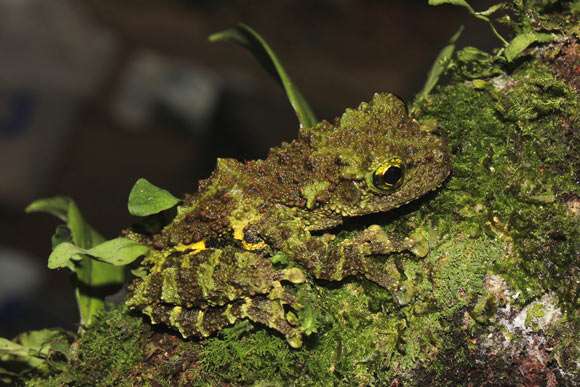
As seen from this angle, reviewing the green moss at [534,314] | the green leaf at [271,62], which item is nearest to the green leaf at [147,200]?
the green leaf at [271,62]

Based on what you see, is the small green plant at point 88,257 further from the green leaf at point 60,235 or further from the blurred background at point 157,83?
the blurred background at point 157,83

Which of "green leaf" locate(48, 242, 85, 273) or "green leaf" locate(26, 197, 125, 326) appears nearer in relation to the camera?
"green leaf" locate(48, 242, 85, 273)

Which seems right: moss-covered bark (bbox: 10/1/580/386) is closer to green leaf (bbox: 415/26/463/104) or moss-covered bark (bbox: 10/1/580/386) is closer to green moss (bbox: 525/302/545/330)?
green moss (bbox: 525/302/545/330)

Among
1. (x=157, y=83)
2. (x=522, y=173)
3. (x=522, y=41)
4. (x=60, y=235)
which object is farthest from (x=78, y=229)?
(x=157, y=83)

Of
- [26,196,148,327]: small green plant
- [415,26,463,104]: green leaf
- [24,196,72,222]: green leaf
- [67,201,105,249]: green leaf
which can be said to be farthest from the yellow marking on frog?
[415,26,463,104]: green leaf

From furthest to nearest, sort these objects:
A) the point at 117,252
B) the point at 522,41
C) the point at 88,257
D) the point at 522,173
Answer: the point at 88,257
the point at 117,252
the point at 522,41
the point at 522,173

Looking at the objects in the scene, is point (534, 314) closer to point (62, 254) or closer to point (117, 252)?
point (117, 252)
